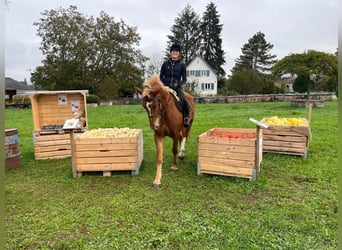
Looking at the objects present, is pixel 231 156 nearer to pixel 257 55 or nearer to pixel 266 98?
pixel 266 98

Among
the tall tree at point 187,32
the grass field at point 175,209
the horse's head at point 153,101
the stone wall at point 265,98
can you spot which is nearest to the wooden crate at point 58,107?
the grass field at point 175,209

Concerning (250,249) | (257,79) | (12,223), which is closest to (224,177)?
(250,249)

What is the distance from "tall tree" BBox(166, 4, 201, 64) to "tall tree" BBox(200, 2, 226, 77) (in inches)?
39.0

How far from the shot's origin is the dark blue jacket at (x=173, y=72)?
16.7 ft

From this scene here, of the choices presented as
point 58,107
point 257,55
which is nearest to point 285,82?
point 257,55

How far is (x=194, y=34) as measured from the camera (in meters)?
41.2

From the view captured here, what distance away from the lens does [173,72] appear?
511 centimetres

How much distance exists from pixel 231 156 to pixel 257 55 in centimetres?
4750

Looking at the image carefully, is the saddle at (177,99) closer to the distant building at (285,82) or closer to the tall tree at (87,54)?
the tall tree at (87,54)

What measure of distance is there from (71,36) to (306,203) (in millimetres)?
28290

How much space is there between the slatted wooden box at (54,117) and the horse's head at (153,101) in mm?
2666

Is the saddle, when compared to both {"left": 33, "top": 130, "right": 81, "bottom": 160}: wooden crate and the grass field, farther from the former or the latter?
{"left": 33, "top": 130, "right": 81, "bottom": 160}: wooden crate

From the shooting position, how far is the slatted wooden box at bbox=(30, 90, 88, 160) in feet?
19.4

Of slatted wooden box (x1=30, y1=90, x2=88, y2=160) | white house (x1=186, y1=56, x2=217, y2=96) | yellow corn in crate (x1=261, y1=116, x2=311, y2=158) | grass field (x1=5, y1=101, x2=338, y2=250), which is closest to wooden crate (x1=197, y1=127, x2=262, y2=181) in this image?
grass field (x1=5, y1=101, x2=338, y2=250)
